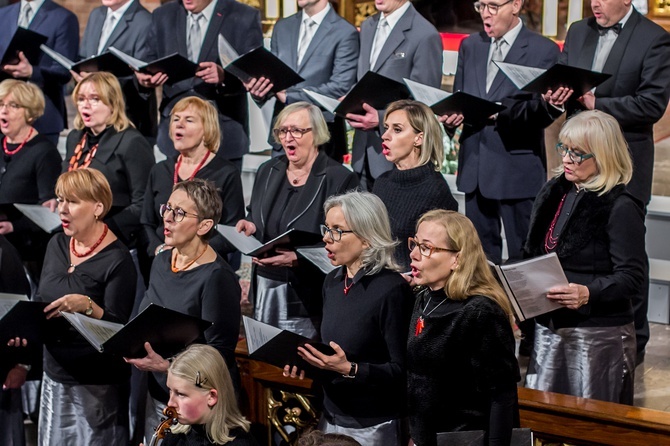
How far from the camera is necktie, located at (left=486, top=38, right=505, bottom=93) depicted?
5191 millimetres

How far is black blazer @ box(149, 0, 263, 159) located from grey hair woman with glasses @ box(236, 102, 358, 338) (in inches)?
42.8

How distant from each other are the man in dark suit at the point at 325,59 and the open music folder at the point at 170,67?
0.47 m

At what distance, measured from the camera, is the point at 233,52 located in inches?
208

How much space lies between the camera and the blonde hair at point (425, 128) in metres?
4.30

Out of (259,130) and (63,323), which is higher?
(259,130)

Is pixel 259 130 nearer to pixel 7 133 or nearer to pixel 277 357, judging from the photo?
pixel 7 133

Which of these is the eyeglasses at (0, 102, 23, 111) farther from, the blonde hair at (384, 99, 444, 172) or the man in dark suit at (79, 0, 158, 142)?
the blonde hair at (384, 99, 444, 172)

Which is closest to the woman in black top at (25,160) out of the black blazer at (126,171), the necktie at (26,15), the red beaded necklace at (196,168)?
the black blazer at (126,171)

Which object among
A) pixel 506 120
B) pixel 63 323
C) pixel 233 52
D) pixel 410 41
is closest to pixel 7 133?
pixel 233 52

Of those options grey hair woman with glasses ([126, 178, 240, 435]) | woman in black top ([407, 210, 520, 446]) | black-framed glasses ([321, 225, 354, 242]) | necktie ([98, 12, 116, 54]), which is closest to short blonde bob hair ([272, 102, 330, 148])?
grey hair woman with glasses ([126, 178, 240, 435])

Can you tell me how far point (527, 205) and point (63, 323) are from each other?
2.23 m

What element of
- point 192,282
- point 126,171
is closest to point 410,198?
point 192,282

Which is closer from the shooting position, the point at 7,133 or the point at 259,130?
the point at 7,133

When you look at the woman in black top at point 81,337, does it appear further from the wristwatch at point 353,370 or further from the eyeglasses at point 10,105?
the eyeglasses at point 10,105
